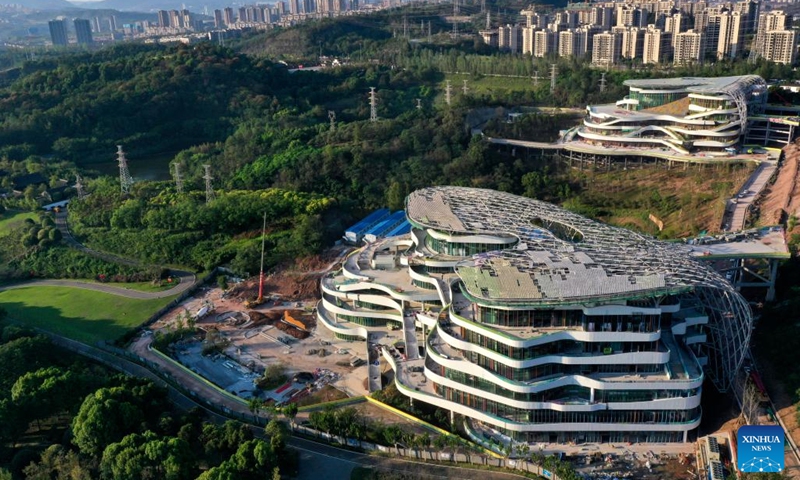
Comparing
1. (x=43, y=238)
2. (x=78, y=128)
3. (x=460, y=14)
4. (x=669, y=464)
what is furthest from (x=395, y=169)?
(x=460, y=14)

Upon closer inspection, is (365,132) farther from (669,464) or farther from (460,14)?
(460,14)

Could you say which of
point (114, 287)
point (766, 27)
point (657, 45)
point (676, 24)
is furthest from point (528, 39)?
point (114, 287)

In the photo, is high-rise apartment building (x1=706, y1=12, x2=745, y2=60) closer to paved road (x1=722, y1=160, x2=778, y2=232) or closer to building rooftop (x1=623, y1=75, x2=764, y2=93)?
building rooftop (x1=623, y1=75, x2=764, y2=93)

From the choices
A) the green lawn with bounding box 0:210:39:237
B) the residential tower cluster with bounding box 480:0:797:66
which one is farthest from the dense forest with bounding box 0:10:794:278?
the residential tower cluster with bounding box 480:0:797:66

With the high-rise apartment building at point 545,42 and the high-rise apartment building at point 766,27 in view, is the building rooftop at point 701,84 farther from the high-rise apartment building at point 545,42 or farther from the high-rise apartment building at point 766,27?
the high-rise apartment building at point 545,42

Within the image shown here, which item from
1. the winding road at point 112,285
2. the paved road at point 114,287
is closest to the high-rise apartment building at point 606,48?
the winding road at point 112,285
